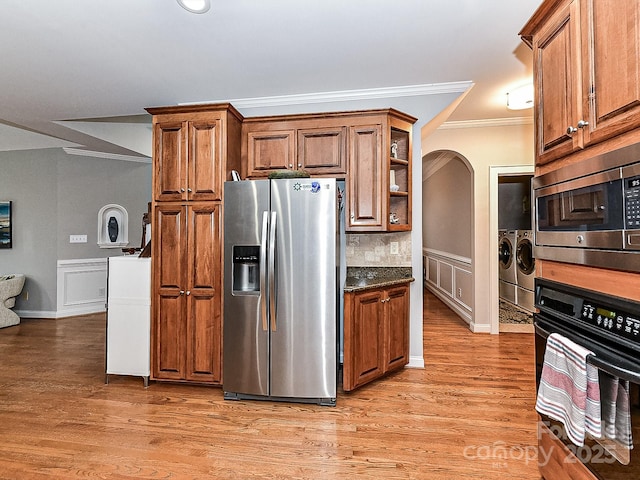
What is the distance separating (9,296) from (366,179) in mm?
5566

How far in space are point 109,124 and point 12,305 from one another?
3.12 meters

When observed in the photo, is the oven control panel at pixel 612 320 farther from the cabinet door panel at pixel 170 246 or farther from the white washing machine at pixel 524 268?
the white washing machine at pixel 524 268

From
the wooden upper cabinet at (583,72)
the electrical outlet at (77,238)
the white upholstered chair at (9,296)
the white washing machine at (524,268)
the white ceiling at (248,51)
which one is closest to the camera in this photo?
the wooden upper cabinet at (583,72)

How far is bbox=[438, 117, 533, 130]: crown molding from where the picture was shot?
14.3 ft

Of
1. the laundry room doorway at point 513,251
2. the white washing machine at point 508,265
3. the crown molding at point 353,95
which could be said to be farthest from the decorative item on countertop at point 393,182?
the white washing machine at point 508,265

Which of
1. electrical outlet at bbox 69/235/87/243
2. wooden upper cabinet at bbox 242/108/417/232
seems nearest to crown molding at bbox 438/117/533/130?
wooden upper cabinet at bbox 242/108/417/232

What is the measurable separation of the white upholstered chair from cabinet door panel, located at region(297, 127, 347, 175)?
4.94m

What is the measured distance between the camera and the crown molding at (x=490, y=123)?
4.36 metres

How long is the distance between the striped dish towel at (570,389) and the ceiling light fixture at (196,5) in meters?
2.45

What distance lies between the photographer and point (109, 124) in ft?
16.3

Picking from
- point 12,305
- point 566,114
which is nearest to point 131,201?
point 12,305

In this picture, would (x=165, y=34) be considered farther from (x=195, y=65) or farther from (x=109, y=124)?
(x=109, y=124)

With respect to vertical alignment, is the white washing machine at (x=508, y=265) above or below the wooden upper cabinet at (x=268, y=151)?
below

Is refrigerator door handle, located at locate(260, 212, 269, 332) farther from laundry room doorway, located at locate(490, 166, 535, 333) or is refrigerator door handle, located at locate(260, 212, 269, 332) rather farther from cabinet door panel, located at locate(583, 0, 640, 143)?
laundry room doorway, located at locate(490, 166, 535, 333)
